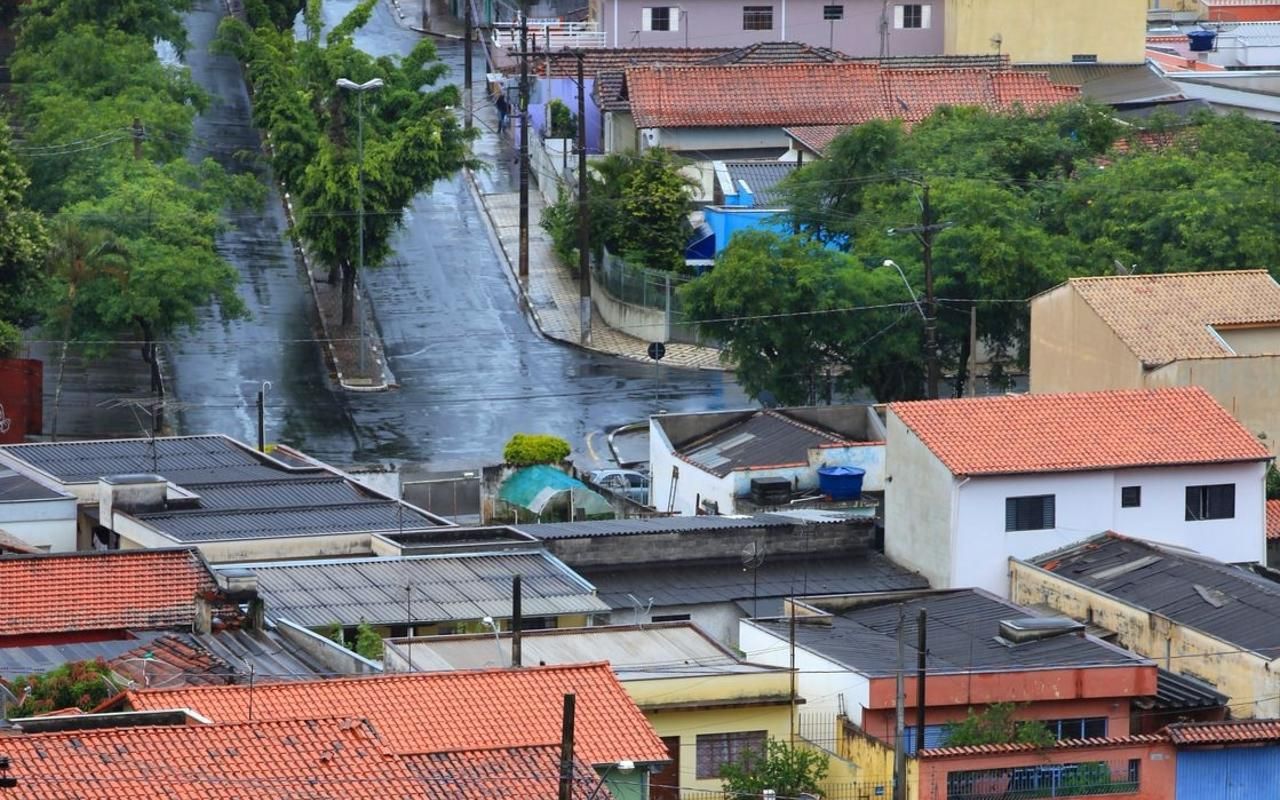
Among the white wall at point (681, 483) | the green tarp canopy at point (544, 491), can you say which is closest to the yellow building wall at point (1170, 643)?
the white wall at point (681, 483)

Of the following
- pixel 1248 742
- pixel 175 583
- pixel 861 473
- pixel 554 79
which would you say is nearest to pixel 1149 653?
pixel 1248 742

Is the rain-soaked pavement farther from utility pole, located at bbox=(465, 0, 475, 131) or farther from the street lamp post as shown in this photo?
utility pole, located at bbox=(465, 0, 475, 131)

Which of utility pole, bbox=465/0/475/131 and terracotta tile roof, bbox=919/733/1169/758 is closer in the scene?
terracotta tile roof, bbox=919/733/1169/758

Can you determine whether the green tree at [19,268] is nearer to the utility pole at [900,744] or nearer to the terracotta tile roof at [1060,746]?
the utility pole at [900,744]

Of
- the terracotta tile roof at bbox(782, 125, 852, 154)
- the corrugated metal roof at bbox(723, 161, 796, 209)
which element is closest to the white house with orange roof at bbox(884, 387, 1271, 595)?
the corrugated metal roof at bbox(723, 161, 796, 209)

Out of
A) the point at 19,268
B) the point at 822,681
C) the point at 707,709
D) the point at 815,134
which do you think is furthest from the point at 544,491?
→ the point at 815,134

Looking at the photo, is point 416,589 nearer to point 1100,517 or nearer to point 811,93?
point 1100,517

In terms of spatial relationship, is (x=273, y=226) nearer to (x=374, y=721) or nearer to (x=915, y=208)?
(x=915, y=208)
